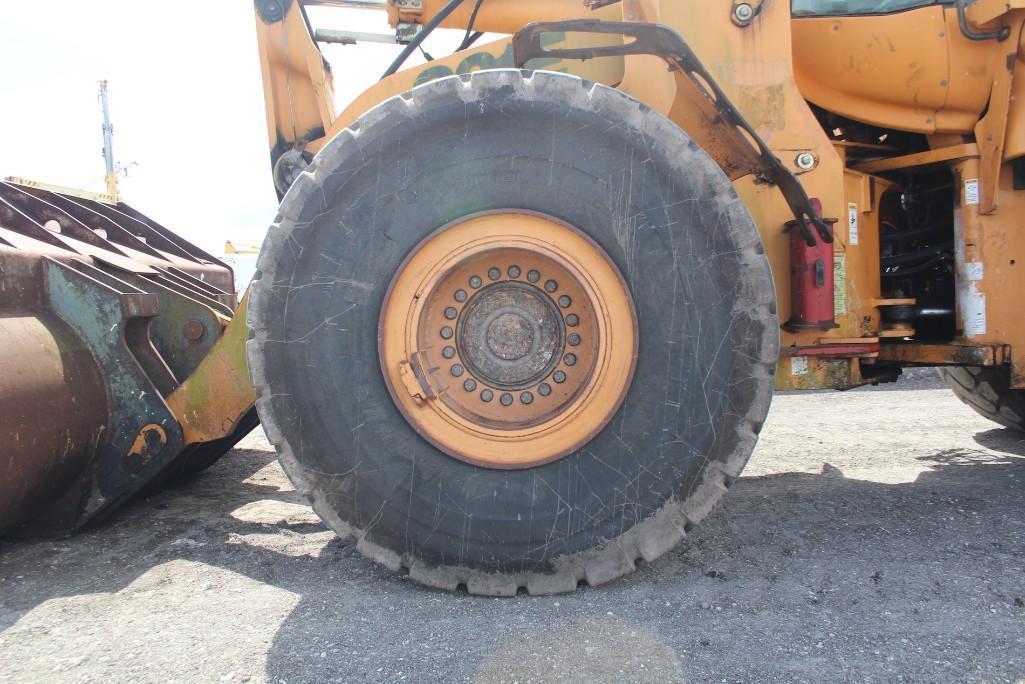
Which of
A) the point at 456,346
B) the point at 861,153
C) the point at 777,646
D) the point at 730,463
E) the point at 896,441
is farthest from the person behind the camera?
the point at 896,441

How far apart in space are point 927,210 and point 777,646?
7.38 ft

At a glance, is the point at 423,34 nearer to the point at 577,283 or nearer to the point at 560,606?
the point at 577,283

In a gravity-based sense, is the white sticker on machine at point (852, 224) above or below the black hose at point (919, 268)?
above

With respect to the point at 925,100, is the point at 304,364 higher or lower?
lower

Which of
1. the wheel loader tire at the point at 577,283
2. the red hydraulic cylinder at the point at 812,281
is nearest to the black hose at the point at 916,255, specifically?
the red hydraulic cylinder at the point at 812,281

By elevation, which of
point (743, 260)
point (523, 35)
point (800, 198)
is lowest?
→ point (743, 260)

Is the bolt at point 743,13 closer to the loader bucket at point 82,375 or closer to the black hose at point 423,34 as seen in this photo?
the black hose at point 423,34

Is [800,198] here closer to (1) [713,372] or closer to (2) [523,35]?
(1) [713,372]

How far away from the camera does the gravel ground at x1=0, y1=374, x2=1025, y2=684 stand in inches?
73.2

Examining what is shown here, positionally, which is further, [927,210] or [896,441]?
[896,441]

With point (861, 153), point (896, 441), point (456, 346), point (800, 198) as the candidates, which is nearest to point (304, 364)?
point (456, 346)

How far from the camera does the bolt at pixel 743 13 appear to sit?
272cm

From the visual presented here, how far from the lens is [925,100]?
303 centimetres

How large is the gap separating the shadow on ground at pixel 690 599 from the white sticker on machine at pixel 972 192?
3.98 feet
